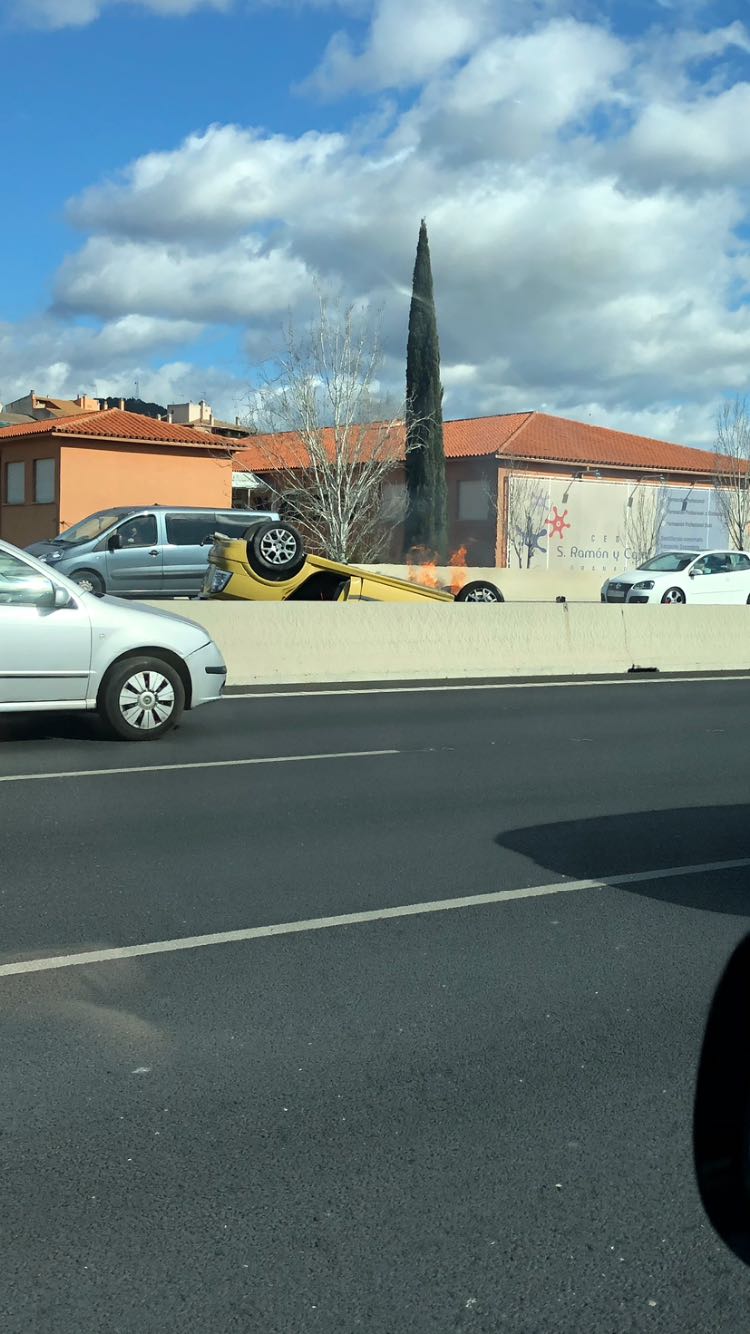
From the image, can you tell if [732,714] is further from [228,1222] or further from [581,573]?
[581,573]

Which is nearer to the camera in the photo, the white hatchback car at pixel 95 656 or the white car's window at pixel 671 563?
the white hatchback car at pixel 95 656

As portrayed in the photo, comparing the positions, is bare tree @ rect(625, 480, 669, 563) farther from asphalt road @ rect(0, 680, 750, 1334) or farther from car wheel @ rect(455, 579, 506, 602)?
asphalt road @ rect(0, 680, 750, 1334)

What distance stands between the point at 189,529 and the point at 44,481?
20.5 meters

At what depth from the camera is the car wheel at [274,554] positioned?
55.9ft

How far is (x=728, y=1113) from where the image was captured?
2250 millimetres

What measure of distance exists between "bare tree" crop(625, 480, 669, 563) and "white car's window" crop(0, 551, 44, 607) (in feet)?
153

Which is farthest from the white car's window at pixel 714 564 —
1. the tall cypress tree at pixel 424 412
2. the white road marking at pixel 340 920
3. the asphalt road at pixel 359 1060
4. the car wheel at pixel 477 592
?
the white road marking at pixel 340 920

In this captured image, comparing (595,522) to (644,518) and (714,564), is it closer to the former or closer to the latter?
(644,518)

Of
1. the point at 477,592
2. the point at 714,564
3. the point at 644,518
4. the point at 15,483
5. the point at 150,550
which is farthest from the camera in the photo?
the point at 644,518

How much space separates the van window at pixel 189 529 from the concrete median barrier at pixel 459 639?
303 inches

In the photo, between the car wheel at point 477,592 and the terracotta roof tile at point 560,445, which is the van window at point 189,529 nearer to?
the car wheel at point 477,592

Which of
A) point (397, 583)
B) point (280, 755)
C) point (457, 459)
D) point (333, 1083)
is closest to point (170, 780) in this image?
point (280, 755)

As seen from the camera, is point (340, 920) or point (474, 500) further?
point (474, 500)

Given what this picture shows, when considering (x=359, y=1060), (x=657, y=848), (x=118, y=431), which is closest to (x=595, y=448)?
(x=118, y=431)
